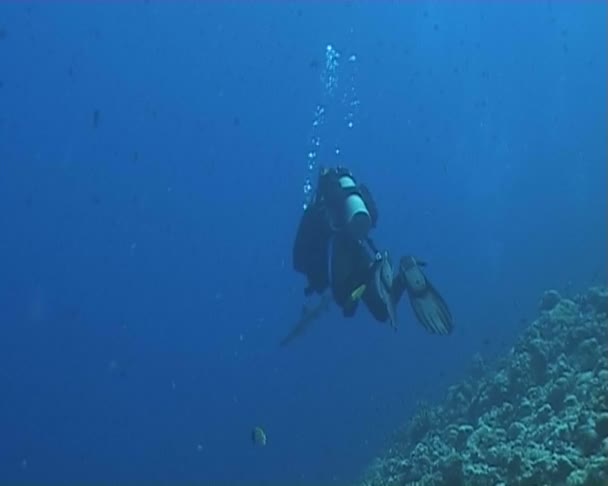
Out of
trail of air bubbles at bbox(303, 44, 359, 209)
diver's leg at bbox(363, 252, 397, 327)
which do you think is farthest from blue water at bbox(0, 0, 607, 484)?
diver's leg at bbox(363, 252, 397, 327)

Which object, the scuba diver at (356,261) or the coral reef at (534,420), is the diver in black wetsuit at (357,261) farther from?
the coral reef at (534,420)

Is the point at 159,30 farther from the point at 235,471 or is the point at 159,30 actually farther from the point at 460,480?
the point at 460,480

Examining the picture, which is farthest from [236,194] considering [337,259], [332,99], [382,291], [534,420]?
[382,291]

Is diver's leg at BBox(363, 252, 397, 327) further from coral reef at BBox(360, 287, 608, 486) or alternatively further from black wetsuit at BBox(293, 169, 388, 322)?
coral reef at BBox(360, 287, 608, 486)

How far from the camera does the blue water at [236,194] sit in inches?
1574

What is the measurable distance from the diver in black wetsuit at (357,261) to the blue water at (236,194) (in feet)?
78.5

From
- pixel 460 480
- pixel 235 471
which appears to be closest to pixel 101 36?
pixel 235 471

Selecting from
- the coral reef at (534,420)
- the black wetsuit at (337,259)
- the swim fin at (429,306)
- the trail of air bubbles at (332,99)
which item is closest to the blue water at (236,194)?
the trail of air bubbles at (332,99)

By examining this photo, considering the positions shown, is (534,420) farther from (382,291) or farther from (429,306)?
(382,291)

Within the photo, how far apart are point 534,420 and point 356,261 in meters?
2.57

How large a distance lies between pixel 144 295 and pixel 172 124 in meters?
15.0

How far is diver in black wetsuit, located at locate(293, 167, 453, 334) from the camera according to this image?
21.1 ft

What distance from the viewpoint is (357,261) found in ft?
21.6

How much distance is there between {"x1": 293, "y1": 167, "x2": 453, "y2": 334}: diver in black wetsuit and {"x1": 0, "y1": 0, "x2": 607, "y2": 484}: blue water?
23.9 metres
